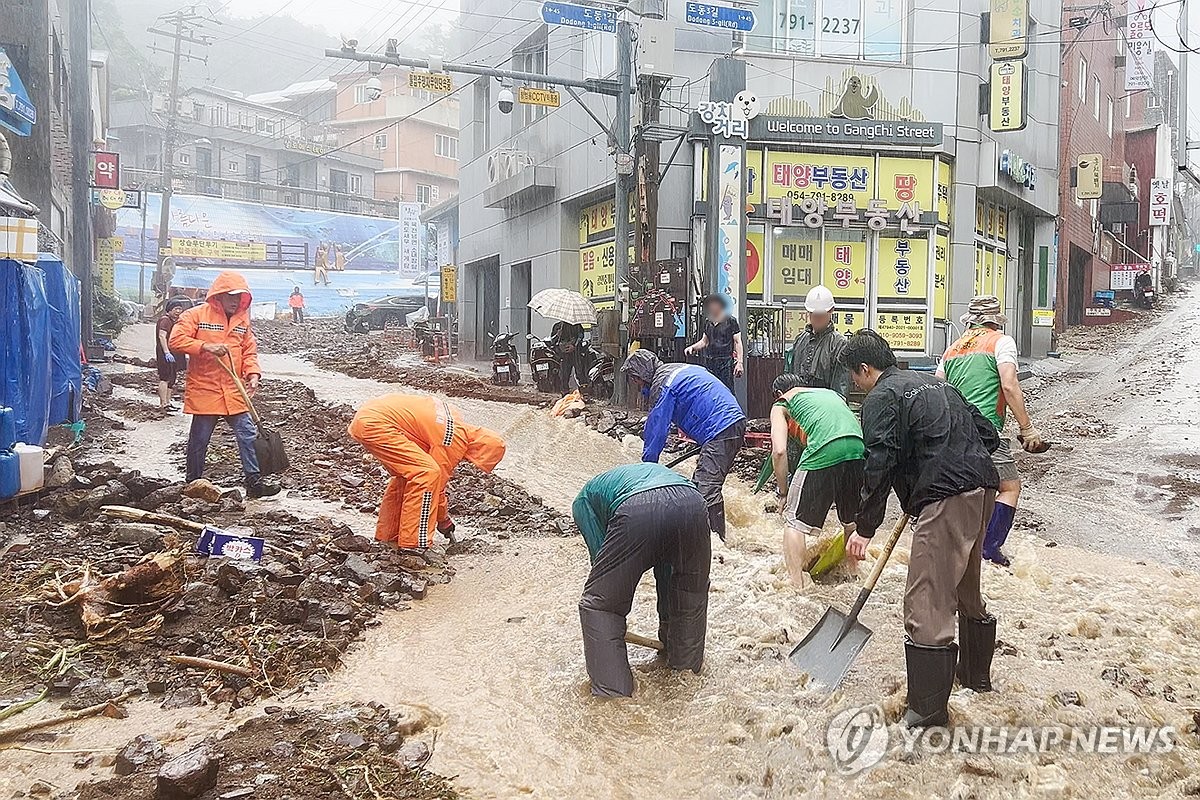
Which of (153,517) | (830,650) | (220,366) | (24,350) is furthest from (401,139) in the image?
(830,650)

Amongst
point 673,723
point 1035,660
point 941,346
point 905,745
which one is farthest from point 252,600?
point 941,346

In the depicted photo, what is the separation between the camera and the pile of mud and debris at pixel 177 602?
169 inches

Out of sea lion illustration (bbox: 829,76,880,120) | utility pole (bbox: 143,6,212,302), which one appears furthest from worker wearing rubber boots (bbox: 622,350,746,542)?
utility pole (bbox: 143,6,212,302)

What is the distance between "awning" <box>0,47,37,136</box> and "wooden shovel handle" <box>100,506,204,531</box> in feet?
23.5

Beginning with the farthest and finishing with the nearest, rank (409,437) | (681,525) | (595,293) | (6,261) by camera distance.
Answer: (595,293) → (6,261) → (409,437) → (681,525)

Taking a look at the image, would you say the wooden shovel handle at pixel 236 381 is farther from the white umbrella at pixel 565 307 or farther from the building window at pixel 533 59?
the building window at pixel 533 59

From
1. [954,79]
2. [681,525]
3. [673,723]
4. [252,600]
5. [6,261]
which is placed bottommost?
[673,723]

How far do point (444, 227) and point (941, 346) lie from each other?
81.5 ft

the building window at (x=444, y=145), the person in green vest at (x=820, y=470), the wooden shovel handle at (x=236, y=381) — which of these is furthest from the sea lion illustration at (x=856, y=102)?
the building window at (x=444, y=145)

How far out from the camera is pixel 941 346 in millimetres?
16000

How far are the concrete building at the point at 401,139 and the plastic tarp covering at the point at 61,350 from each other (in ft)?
129

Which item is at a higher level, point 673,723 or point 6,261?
point 6,261

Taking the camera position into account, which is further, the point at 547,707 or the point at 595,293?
the point at 595,293

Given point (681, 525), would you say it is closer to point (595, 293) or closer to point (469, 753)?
point (469, 753)
